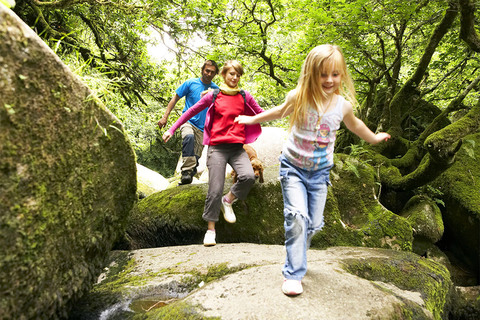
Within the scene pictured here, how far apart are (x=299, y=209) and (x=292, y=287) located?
593 millimetres

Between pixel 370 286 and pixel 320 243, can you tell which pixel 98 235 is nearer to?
pixel 370 286

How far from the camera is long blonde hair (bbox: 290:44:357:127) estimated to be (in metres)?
2.77

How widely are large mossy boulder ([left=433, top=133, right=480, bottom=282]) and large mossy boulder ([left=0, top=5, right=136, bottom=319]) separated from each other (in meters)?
5.82

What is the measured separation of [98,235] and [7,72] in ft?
4.70

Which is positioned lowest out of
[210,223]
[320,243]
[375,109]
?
[320,243]

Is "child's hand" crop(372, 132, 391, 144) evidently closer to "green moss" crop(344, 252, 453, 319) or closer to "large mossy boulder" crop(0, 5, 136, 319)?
"green moss" crop(344, 252, 453, 319)

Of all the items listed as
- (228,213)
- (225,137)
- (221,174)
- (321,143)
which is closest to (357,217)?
(228,213)

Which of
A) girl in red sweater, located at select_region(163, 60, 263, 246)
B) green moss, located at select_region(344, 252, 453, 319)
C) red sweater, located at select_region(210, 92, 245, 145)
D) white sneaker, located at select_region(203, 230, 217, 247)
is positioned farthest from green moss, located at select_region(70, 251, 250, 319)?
red sweater, located at select_region(210, 92, 245, 145)

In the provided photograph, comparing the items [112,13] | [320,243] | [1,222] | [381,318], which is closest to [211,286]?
[381,318]

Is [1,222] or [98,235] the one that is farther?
[98,235]

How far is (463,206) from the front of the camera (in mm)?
6027

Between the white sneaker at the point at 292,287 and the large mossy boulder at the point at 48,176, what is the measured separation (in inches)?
60.5

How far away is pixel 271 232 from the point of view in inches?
193

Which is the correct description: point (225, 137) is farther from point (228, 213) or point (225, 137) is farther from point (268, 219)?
point (268, 219)
